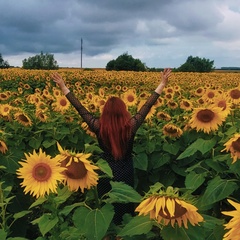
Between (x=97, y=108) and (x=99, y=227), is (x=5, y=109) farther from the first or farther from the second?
(x=99, y=227)

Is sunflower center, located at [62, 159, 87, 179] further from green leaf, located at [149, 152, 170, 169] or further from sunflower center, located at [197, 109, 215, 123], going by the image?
green leaf, located at [149, 152, 170, 169]

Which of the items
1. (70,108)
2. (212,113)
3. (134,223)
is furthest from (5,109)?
(134,223)

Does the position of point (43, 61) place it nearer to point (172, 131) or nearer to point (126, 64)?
point (126, 64)

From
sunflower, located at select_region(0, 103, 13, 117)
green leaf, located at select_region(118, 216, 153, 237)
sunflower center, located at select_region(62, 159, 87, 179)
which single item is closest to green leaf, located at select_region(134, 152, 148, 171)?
sunflower, located at select_region(0, 103, 13, 117)

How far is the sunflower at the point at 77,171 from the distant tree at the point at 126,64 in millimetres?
54346

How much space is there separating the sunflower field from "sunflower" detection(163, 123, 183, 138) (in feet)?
0.04

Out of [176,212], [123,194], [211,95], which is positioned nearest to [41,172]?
[123,194]

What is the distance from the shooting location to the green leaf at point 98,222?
2.43 meters

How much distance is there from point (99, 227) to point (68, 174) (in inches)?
14.3

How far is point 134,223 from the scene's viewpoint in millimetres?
2219

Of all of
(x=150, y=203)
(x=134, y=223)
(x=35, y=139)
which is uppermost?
(x=150, y=203)

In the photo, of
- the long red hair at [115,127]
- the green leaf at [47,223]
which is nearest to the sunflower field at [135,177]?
the green leaf at [47,223]

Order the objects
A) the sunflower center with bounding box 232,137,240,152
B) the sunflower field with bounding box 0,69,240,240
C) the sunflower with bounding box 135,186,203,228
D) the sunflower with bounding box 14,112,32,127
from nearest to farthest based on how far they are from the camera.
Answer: the sunflower with bounding box 135,186,203,228 < the sunflower field with bounding box 0,69,240,240 < the sunflower center with bounding box 232,137,240,152 < the sunflower with bounding box 14,112,32,127

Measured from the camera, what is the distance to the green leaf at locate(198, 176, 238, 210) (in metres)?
2.93
